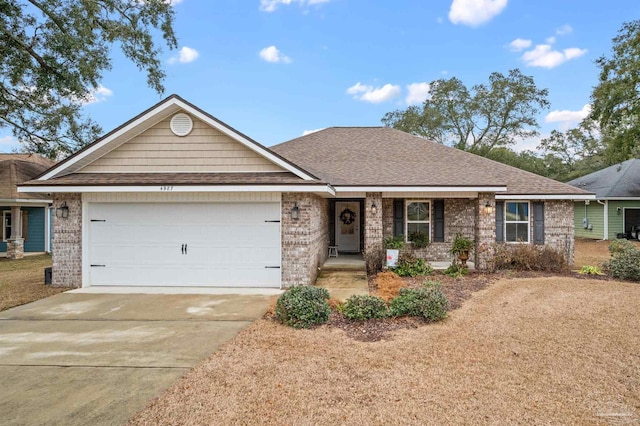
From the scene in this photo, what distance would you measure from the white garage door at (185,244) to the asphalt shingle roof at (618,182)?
21382 millimetres

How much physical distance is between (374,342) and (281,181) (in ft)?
14.4

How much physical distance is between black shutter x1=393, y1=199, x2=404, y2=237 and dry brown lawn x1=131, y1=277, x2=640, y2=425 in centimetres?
634

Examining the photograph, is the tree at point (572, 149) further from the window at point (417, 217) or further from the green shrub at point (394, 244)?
the green shrub at point (394, 244)

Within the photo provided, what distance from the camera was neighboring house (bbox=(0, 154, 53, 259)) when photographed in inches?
628

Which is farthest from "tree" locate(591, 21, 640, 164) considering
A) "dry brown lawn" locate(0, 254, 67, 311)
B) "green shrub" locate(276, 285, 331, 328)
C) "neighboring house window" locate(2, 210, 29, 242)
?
"neighboring house window" locate(2, 210, 29, 242)

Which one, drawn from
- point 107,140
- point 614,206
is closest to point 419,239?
point 107,140

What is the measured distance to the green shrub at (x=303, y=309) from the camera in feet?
18.6

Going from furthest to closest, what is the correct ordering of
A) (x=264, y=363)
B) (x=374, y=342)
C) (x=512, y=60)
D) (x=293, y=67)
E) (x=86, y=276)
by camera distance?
(x=512, y=60) → (x=293, y=67) → (x=86, y=276) → (x=374, y=342) → (x=264, y=363)

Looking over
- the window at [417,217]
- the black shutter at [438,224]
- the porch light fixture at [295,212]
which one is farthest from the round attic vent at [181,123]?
the black shutter at [438,224]

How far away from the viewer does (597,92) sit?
1856 cm

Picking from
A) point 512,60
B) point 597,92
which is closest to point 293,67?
point 597,92

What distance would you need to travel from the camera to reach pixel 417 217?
12.3m

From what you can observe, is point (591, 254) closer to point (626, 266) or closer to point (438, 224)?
point (626, 266)

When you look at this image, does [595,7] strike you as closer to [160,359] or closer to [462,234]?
[462,234]
